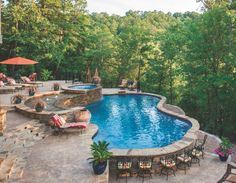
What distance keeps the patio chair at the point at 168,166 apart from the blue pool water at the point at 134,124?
2.08 meters

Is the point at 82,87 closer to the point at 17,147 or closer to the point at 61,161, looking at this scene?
the point at 17,147

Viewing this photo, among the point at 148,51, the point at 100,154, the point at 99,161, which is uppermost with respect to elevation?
the point at 148,51

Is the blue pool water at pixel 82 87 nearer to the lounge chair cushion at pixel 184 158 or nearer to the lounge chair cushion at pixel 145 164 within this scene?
the lounge chair cushion at pixel 184 158

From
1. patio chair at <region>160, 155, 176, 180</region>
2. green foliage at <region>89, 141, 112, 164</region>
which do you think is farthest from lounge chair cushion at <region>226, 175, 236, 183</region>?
green foliage at <region>89, 141, 112, 164</region>

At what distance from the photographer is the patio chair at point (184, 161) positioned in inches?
414

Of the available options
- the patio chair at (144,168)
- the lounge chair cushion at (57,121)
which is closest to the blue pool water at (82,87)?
the lounge chair cushion at (57,121)

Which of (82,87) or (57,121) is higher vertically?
(82,87)

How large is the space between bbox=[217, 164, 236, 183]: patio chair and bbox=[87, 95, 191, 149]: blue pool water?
10.4ft

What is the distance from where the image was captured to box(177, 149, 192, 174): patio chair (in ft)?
34.5

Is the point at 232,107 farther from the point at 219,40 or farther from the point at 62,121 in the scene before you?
the point at 62,121

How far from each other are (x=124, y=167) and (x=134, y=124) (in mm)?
6129

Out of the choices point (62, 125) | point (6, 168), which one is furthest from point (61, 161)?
point (62, 125)

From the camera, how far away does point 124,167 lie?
31.6 feet

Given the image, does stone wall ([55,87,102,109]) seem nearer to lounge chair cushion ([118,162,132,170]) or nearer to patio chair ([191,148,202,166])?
lounge chair cushion ([118,162,132,170])
